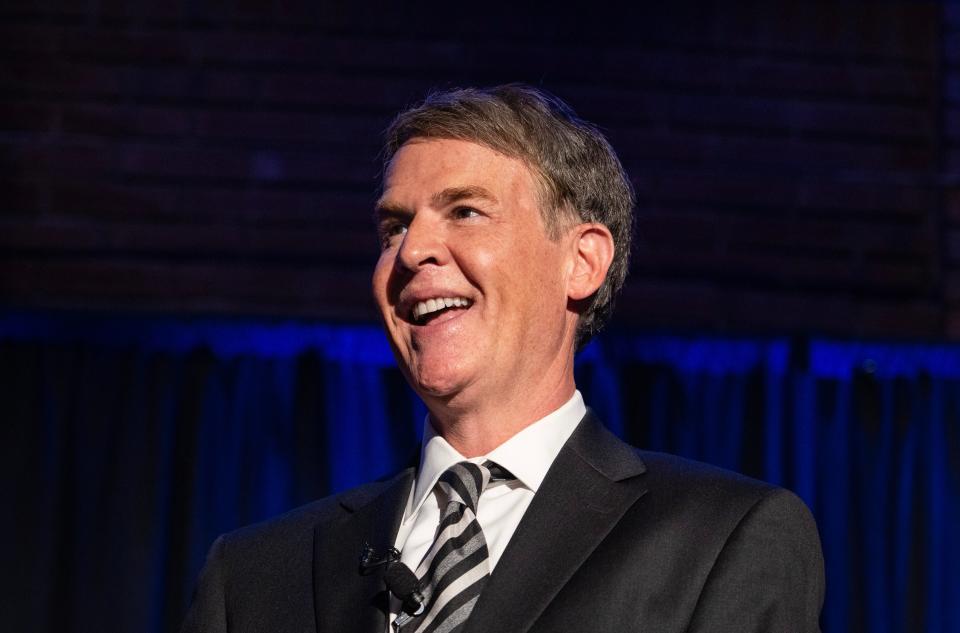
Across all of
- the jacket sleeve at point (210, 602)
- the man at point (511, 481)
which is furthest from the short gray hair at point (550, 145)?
the jacket sleeve at point (210, 602)

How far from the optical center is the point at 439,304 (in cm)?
176

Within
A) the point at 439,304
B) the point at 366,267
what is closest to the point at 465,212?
the point at 439,304

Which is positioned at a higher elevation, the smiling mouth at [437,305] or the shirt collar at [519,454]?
the smiling mouth at [437,305]

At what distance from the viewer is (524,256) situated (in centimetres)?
177

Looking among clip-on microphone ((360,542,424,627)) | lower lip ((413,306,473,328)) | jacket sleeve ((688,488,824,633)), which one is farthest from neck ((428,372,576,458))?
jacket sleeve ((688,488,824,633))

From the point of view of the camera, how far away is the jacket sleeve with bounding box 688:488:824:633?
1.52m

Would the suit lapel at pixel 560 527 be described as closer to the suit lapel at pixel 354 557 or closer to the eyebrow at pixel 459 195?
the suit lapel at pixel 354 557

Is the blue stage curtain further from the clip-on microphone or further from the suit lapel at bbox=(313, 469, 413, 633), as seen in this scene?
the clip-on microphone

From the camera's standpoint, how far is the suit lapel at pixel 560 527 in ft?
5.09

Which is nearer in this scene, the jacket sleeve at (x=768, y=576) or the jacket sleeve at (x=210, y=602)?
the jacket sleeve at (x=768, y=576)

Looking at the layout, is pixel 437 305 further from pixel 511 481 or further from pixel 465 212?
pixel 511 481

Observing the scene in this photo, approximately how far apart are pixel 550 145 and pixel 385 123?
5.83 feet

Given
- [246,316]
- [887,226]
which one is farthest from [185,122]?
[887,226]

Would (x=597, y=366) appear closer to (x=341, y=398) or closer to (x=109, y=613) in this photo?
(x=341, y=398)
